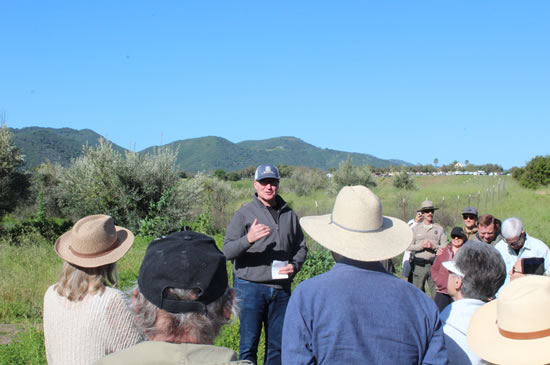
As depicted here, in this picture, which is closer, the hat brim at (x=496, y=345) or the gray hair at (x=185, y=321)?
the gray hair at (x=185, y=321)

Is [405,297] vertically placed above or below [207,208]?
above

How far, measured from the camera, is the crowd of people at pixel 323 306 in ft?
5.64

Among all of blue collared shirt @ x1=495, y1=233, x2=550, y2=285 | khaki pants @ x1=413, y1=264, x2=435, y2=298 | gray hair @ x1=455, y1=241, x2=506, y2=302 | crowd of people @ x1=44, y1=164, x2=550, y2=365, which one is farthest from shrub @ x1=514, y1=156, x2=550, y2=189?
crowd of people @ x1=44, y1=164, x2=550, y2=365

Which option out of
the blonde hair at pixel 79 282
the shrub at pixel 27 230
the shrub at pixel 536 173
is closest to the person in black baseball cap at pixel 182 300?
the blonde hair at pixel 79 282

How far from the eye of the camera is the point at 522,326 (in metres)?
1.96

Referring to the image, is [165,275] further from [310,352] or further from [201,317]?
[310,352]

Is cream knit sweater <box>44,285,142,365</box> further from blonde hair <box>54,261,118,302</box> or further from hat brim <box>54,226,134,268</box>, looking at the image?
hat brim <box>54,226,134,268</box>

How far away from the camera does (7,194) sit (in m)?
17.0

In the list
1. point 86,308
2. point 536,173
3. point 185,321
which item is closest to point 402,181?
point 536,173

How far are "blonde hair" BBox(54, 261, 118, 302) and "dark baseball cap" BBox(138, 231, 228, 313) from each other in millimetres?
1026

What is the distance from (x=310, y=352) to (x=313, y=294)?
29cm

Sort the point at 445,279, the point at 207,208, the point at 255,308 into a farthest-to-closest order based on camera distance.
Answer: the point at 207,208, the point at 445,279, the point at 255,308

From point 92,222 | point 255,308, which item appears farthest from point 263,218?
point 92,222

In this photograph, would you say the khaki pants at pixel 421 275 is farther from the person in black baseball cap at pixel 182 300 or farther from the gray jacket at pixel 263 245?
the person in black baseball cap at pixel 182 300
